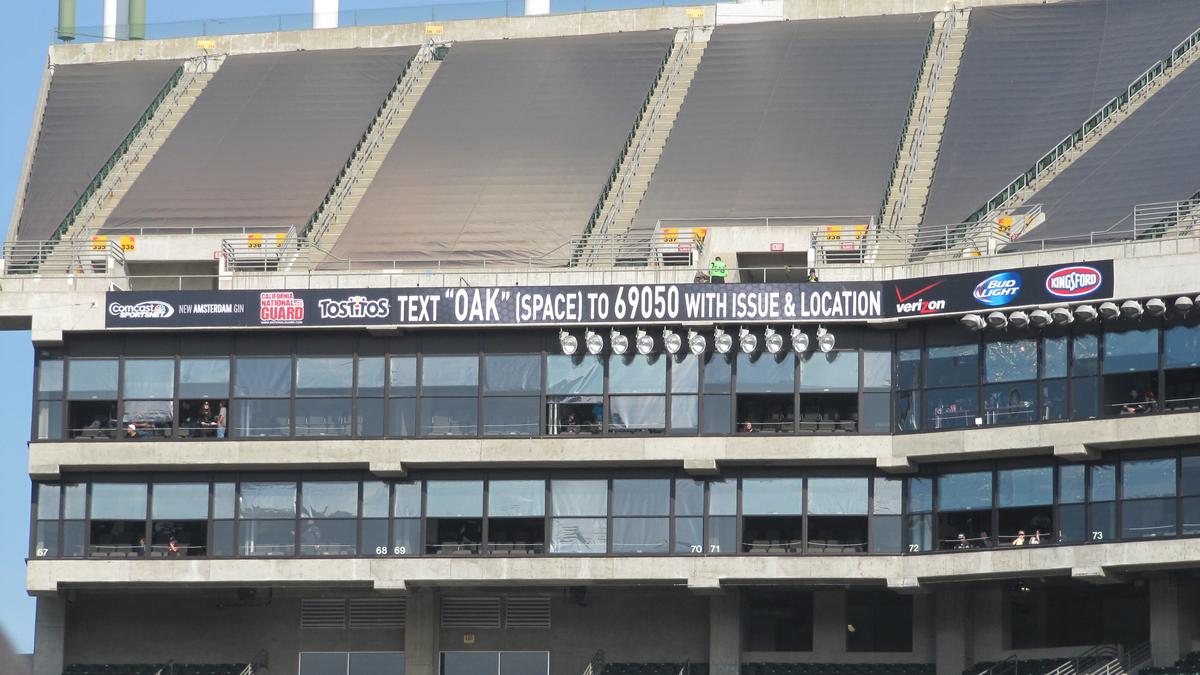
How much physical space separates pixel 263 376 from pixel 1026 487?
2009 cm

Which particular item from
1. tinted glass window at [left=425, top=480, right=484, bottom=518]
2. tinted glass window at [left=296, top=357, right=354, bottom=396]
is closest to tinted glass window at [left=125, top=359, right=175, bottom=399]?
tinted glass window at [left=296, top=357, right=354, bottom=396]

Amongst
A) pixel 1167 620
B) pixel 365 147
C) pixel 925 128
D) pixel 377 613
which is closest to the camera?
pixel 1167 620

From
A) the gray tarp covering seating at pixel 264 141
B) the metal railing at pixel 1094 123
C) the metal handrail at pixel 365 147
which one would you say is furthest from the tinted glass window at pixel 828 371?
the gray tarp covering seating at pixel 264 141

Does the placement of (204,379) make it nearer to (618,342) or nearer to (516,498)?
(516,498)

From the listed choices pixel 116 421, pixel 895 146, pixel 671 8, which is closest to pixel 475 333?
pixel 116 421

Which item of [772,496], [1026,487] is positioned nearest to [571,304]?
[772,496]

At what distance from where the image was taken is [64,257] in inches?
2368

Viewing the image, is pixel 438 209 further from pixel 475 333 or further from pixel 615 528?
pixel 615 528

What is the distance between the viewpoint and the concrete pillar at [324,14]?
73500 millimetres

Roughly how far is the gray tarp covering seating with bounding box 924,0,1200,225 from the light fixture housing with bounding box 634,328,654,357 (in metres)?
9.87

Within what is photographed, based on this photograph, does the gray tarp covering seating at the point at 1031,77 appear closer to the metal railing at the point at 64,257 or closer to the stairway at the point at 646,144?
the stairway at the point at 646,144

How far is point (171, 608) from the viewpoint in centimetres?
5697

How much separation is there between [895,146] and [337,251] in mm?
17051

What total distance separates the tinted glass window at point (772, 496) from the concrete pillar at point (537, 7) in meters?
25.5
